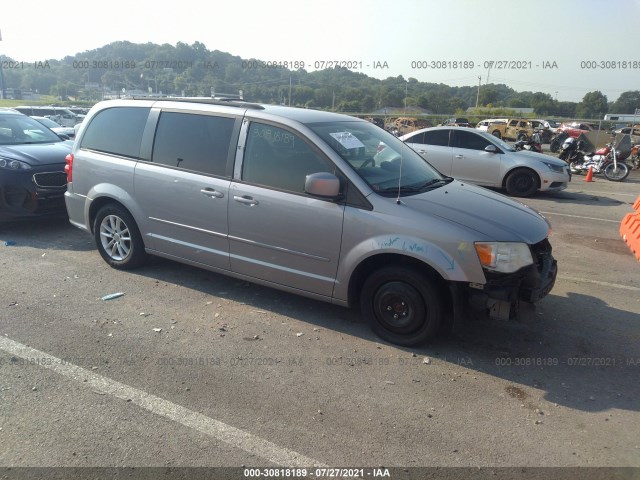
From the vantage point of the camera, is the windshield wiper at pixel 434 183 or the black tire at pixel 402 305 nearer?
the black tire at pixel 402 305

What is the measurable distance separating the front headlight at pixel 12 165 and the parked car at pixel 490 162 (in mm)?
8249

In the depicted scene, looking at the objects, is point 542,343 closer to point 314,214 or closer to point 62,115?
point 314,214

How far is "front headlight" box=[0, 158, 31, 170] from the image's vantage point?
7.00 m

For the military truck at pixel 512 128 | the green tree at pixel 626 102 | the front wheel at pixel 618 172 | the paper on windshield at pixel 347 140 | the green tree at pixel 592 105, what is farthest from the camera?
the military truck at pixel 512 128

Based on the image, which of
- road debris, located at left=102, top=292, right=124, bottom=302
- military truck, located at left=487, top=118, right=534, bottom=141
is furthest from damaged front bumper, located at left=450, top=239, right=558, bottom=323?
military truck, located at left=487, top=118, right=534, bottom=141

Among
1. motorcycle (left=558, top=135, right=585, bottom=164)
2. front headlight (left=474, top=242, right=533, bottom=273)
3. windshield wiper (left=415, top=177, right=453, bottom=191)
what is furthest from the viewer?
motorcycle (left=558, top=135, right=585, bottom=164)

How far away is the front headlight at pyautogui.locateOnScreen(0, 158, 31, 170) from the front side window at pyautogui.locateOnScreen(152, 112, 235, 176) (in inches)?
121

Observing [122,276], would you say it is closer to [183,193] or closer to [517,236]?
[183,193]

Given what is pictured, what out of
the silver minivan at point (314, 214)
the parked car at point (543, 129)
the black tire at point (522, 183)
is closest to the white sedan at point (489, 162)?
the black tire at point (522, 183)

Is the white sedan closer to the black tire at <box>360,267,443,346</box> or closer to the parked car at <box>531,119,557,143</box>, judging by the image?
the black tire at <box>360,267,443,346</box>

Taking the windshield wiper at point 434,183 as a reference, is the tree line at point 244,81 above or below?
above

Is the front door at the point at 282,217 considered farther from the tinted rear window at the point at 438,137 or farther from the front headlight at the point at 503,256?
the tinted rear window at the point at 438,137

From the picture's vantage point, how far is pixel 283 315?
469 cm

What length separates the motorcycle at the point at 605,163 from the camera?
15.4 meters
